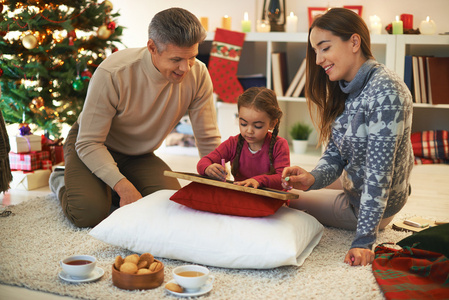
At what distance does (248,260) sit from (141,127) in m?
0.91

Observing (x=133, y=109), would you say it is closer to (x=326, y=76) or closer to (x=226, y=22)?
(x=326, y=76)

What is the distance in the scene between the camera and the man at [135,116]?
6.58ft

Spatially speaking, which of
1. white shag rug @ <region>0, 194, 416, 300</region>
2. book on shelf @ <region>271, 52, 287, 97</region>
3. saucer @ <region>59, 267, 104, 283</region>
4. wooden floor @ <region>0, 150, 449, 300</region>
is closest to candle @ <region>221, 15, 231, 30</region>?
book on shelf @ <region>271, 52, 287, 97</region>

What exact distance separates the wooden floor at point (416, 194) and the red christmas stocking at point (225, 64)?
0.57 meters

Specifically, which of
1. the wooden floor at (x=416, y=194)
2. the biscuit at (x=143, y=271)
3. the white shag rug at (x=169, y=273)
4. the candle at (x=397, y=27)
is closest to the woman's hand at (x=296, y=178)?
the white shag rug at (x=169, y=273)

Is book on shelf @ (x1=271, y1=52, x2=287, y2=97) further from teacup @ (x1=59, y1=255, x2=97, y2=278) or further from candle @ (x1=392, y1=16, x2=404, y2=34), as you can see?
teacup @ (x1=59, y1=255, x2=97, y2=278)

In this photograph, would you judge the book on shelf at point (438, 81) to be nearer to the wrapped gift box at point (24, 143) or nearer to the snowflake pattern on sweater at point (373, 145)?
the snowflake pattern on sweater at point (373, 145)

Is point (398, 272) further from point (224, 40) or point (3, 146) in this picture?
point (224, 40)

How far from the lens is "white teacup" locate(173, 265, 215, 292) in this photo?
4.72 ft

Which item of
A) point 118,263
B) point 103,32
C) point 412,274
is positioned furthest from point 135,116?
point 103,32

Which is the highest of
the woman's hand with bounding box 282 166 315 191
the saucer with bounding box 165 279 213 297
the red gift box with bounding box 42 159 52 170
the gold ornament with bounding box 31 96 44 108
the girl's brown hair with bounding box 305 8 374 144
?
the girl's brown hair with bounding box 305 8 374 144

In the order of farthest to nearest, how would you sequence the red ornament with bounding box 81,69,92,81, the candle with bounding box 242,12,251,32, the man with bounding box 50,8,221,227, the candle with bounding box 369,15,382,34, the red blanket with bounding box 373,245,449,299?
the candle with bounding box 242,12,251,32 → the candle with bounding box 369,15,382,34 → the red ornament with bounding box 81,69,92,81 → the man with bounding box 50,8,221,227 → the red blanket with bounding box 373,245,449,299

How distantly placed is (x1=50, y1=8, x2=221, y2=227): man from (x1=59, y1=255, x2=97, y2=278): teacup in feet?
1.75

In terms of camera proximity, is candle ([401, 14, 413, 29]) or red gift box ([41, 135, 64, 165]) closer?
red gift box ([41, 135, 64, 165])
